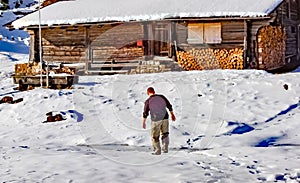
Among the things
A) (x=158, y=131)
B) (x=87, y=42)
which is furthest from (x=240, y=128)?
(x=87, y=42)

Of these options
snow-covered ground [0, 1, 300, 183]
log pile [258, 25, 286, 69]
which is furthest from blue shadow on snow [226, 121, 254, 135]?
log pile [258, 25, 286, 69]

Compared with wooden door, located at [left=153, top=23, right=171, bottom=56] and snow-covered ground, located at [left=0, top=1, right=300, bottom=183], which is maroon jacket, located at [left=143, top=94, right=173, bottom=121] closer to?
snow-covered ground, located at [left=0, top=1, right=300, bottom=183]

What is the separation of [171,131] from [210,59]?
10.5 metres

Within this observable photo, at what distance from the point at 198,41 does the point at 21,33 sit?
85.5ft

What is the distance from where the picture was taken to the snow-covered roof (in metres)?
20.5

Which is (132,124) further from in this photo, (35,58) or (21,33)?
(21,33)

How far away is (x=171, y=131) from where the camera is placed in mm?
12219

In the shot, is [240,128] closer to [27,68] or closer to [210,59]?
[210,59]

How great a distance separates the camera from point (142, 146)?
11352 mm

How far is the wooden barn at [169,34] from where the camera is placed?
2136 cm

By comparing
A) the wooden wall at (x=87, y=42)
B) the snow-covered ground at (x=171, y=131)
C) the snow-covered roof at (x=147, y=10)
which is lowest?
the snow-covered ground at (x=171, y=131)

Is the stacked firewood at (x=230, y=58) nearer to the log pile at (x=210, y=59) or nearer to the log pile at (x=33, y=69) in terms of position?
the log pile at (x=210, y=59)

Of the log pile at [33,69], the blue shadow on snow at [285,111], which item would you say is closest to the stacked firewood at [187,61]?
the log pile at [33,69]

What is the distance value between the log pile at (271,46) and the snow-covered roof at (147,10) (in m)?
1.51
